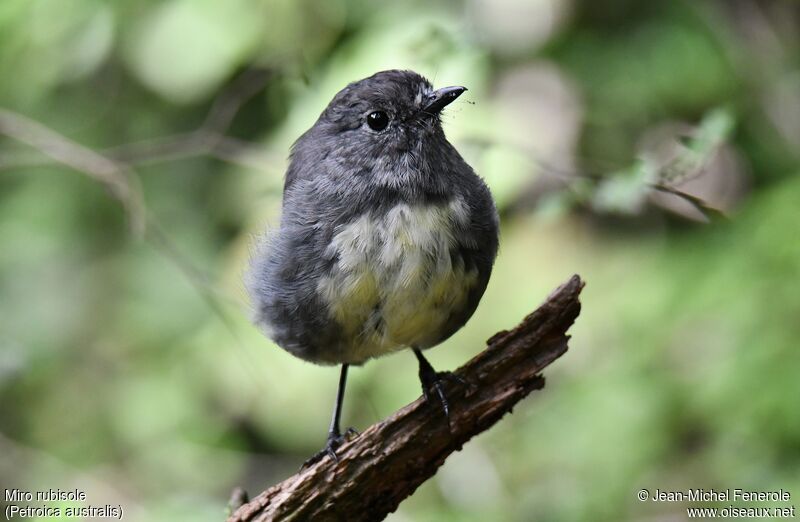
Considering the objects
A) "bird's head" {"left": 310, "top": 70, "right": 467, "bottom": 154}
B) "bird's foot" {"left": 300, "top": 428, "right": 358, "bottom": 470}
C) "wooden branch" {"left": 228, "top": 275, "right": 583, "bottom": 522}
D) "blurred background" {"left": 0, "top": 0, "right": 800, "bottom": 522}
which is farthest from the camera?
"blurred background" {"left": 0, "top": 0, "right": 800, "bottom": 522}

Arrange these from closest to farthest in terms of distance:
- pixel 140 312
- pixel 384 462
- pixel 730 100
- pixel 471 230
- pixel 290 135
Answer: pixel 384 462, pixel 471 230, pixel 290 135, pixel 730 100, pixel 140 312

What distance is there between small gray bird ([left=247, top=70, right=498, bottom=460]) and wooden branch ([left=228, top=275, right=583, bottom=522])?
0.28 feet

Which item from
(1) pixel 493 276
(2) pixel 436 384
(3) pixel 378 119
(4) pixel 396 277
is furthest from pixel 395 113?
(1) pixel 493 276

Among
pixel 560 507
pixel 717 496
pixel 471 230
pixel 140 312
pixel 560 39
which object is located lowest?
pixel 717 496

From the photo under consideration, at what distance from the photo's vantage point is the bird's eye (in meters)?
2.97

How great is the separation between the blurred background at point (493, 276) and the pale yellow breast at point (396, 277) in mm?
705

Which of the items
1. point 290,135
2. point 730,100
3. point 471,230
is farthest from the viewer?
point 730,100

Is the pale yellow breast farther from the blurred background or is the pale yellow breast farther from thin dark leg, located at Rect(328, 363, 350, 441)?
the blurred background

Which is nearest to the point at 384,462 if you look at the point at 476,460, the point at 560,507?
the point at 560,507

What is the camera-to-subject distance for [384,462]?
8.27 feet

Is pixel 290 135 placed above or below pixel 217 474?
above

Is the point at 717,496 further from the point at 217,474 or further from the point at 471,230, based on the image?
the point at 217,474

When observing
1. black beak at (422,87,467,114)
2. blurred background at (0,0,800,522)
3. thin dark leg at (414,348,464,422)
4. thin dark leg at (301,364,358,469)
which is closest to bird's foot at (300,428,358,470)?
thin dark leg at (301,364,358,469)

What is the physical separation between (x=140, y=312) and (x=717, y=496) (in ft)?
9.96
